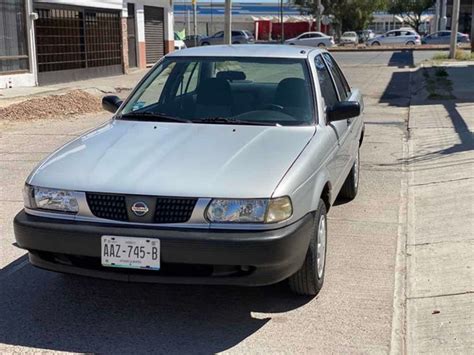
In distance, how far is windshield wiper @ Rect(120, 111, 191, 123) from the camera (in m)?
4.89

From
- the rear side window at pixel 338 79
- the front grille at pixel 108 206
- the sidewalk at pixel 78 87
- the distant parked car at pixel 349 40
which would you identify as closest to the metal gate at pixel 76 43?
the sidewalk at pixel 78 87

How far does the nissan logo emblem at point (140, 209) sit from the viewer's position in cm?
365

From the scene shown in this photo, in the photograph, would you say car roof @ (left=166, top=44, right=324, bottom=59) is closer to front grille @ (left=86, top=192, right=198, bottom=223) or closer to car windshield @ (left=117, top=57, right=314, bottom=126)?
car windshield @ (left=117, top=57, right=314, bottom=126)

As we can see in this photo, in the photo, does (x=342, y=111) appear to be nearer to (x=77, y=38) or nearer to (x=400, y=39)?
(x=77, y=38)

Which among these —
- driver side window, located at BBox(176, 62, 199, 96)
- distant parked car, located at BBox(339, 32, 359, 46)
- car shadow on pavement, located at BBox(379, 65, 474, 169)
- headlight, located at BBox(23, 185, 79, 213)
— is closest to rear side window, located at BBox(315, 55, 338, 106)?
driver side window, located at BBox(176, 62, 199, 96)

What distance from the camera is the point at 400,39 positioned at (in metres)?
52.6

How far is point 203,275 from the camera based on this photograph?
146 inches

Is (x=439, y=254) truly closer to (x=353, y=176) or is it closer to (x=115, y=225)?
(x=353, y=176)

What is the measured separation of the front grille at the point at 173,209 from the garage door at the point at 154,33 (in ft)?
86.9

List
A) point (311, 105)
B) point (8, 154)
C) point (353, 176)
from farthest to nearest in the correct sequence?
point (8, 154) < point (353, 176) < point (311, 105)

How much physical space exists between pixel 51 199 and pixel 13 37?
641 inches

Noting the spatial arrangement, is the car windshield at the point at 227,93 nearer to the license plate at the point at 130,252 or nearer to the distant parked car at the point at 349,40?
the license plate at the point at 130,252

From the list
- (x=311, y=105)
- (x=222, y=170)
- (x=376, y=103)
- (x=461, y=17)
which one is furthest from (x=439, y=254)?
(x=461, y=17)

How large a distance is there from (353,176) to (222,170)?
307 cm
